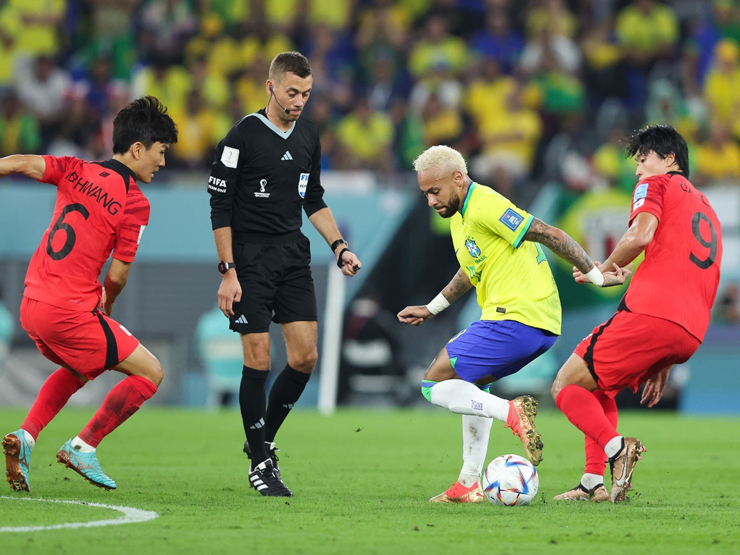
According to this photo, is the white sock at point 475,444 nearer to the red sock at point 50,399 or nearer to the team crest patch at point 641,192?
the team crest patch at point 641,192

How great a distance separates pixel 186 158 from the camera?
15523mm

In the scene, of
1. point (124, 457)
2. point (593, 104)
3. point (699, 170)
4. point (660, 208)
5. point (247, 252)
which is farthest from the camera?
point (593, 104)

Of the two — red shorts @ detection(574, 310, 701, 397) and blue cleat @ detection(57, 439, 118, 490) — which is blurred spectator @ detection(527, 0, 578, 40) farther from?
blue cleat @ detection(57, 439, 118, 490)

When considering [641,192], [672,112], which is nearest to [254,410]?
[641,192]

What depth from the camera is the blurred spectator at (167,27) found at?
17.6 meters

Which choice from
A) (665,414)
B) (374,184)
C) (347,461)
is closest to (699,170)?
(665,414)

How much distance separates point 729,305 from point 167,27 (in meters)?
10.2

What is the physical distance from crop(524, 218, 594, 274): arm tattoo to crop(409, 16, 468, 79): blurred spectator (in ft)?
37.2

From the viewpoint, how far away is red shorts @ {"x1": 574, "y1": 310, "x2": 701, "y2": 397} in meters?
5.90

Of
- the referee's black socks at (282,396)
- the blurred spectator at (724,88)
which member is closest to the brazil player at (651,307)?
the referee's black socks at (282,396)

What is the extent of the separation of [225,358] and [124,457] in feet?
17.9

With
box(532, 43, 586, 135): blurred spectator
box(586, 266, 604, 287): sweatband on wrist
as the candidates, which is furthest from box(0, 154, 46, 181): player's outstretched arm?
box(532, 43, 586, 135): blurred spectator

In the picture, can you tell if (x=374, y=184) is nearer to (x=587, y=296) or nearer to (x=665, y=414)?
(x=587, y=296)

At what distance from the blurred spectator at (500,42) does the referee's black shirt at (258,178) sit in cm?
1146
